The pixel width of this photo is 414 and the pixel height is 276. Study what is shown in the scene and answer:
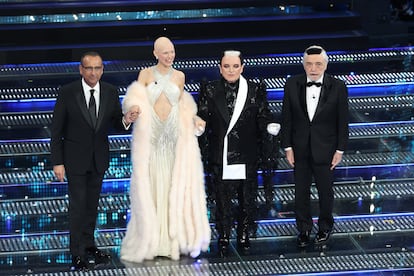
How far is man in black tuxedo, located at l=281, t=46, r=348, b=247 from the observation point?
428 inches

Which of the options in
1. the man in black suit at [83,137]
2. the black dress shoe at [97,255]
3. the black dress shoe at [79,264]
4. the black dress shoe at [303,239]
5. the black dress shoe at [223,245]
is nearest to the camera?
the man in black suit at [83,137]

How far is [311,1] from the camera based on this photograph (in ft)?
46.6

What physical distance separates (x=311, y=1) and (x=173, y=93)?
4.03 meters

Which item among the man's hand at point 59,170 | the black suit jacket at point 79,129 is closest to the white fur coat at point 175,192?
the black suit jacket at point 79,129

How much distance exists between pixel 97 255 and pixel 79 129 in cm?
101

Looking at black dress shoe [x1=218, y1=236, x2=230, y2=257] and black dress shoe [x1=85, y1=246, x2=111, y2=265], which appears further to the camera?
black dress shoe [x1=218, y1=236, x2=230, y2=257]

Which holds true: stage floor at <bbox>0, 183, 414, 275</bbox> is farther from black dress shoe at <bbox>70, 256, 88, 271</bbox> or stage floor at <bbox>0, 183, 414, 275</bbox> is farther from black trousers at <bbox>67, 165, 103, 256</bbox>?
black trousers at <bbox>67, 165, 103, 256</bbox>

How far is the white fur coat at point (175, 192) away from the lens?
1059 centimetres

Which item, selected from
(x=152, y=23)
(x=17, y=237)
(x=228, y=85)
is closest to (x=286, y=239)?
(x=228, y=85)

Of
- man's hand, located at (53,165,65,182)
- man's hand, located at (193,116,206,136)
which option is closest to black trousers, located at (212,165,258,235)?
man's hand, located at (193,116,206,136)

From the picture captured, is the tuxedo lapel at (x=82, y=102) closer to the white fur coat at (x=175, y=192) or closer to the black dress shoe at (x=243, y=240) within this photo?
the white fur coat at (x=175, y=192)

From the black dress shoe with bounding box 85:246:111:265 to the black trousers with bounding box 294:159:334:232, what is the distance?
1.52 meters

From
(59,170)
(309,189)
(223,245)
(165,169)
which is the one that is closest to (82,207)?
(59,170)

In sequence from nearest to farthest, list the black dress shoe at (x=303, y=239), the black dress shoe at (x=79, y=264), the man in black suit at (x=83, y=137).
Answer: the man in black suit at (x=83, y=137), the black dress shoe at (x=79, y=264), the black dress shoe at (x=303, y=239)
